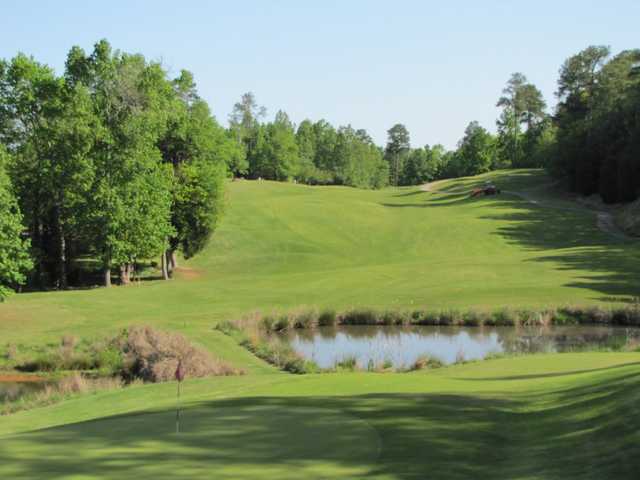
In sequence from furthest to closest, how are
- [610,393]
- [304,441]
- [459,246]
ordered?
[459,246] < [610,393] < [304,441]

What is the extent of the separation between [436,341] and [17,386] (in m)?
18.0

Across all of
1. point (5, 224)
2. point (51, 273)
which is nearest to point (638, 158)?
point (51, 273)

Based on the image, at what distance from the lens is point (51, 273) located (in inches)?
2266

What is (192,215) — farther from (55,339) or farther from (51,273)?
(55,339)

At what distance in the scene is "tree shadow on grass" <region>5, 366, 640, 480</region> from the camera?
894cm

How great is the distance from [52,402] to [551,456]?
1583cm

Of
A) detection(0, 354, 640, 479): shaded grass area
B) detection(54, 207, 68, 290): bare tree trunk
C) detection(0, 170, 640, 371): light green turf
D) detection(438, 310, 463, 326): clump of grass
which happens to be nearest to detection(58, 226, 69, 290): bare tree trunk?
detection(54, 207, 68, 290): bare tree trunk

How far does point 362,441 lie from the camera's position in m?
10.4

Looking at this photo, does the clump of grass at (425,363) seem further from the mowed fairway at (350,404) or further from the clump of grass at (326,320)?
the clump of grass at (326,320)

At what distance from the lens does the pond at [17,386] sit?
2480 cm

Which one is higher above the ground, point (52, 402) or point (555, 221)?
point (555, 221)

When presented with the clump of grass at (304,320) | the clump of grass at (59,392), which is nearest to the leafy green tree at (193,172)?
the clump of grass at (304,320)

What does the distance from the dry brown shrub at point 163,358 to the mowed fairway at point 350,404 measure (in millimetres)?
1779

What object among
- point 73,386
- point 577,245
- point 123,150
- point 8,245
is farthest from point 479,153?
point 73,386
